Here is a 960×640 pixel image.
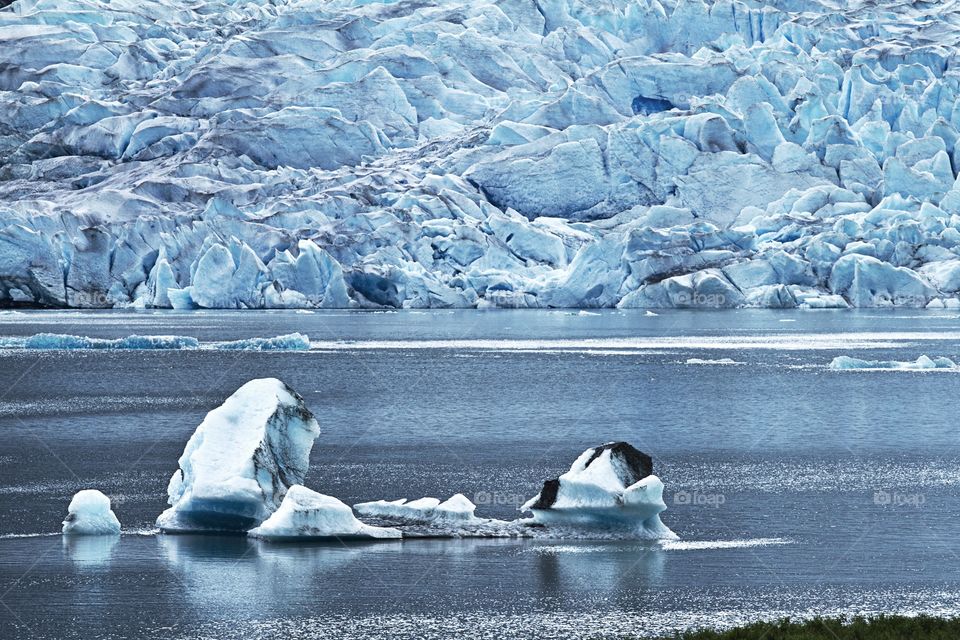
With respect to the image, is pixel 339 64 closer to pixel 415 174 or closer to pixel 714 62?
pixel 415 174

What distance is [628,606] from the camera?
11.5 m

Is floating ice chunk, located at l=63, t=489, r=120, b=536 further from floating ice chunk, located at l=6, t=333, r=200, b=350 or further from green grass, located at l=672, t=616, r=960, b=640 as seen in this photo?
floating ice chunk, located at l=6, t=333, r=200, b=350

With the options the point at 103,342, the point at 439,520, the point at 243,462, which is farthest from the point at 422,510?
the point at 103,342

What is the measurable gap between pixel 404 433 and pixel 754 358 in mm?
21180

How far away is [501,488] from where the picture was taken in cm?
1778

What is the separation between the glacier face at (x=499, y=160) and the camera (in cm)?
5747

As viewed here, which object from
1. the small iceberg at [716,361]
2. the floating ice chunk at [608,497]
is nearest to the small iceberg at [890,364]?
the small iceberg at [716,361]

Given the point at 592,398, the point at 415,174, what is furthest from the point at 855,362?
the point at 415,174

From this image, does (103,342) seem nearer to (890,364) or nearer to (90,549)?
(890,364)

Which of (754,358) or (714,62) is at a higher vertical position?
(714,62)

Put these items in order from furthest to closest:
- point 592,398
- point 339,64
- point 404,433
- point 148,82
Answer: point 148,82 → point 339,64 → point 592,398 → point 404,433

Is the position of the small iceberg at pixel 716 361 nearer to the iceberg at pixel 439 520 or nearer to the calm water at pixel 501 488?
the calm water at pixel 501 488

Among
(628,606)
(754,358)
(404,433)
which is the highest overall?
(628,606)

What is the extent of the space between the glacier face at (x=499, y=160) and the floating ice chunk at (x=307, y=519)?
1677 inches
